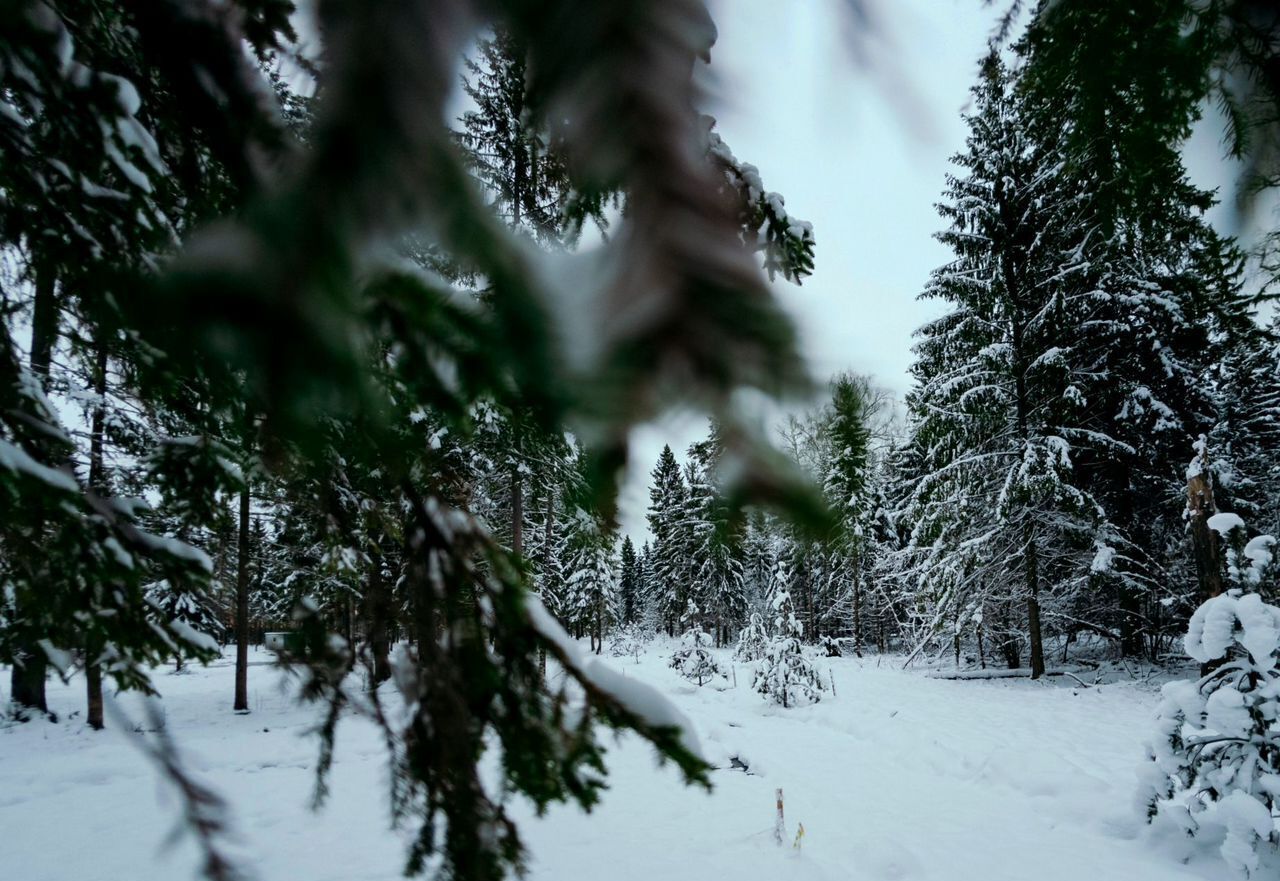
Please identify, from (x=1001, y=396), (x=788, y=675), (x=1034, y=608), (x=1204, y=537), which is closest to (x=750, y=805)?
(x=1204, y=537)

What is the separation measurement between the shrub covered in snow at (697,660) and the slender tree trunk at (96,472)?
415 inches

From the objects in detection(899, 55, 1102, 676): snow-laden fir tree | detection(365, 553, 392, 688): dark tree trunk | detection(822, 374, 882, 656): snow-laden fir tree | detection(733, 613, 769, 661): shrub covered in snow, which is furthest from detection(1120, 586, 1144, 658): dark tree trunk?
detection(365, 553, 392, 688): dark tree trunk

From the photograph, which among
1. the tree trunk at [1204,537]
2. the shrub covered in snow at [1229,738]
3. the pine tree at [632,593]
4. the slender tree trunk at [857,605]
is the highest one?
the tree trunk at [1204,537]

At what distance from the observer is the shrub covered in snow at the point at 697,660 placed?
13398mm

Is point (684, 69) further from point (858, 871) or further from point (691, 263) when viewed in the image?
point (858, 871)

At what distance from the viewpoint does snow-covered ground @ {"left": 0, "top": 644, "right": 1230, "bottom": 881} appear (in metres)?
4.08

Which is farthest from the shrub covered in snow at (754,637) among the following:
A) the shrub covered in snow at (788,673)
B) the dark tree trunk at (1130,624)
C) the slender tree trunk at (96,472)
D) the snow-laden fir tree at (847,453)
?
the snow-laden fir tree at (847,453)

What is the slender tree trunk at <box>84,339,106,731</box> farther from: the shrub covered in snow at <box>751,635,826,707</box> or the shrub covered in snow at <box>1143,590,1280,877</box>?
the shrub covered in snow at <box>751,635,826,707</box>

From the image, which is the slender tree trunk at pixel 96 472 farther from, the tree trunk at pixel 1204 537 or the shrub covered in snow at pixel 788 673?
the shrub covered in snow at pixel 788 673

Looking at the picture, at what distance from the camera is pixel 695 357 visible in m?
0.52

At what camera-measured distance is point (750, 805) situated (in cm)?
529

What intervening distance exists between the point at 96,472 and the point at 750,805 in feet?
23.4

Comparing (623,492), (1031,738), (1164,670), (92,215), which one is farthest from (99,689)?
(1164,670)

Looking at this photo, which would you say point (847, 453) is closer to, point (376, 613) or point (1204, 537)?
point (376, 613)
